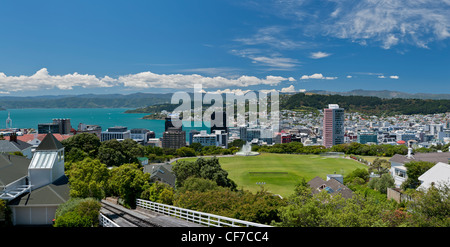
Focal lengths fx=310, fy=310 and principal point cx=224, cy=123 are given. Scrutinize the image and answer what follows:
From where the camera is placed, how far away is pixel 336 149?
204 ft

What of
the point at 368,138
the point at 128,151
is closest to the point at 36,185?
the point at 128,151

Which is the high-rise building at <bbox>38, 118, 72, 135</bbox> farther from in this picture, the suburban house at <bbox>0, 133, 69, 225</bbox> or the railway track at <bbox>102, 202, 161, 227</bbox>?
the railway track at <bbox>102, 202, 161, 227</bbox>

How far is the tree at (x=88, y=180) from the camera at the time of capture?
1190 centimetres

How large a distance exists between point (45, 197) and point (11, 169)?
304 centimetres

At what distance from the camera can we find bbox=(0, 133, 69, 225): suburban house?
36.0 ft

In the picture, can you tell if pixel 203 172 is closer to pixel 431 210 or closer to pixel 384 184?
pixel 384 184

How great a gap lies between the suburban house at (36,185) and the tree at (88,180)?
1.49ft

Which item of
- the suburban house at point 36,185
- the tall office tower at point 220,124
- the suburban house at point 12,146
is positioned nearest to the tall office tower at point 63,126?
the tall office tower at point 220,124

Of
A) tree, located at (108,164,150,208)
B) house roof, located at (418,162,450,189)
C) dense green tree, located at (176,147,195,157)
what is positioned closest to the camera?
tree, located at (108,164,150,208)

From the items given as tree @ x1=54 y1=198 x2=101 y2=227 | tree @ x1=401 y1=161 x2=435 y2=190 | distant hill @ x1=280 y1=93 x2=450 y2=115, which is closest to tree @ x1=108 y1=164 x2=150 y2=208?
tree @ x1=54 y1=198 x2=101 y2=227

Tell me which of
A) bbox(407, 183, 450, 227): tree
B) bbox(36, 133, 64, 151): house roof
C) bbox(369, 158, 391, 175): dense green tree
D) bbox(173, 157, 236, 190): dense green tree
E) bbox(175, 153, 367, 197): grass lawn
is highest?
bbox(36, 133, 64, 151): house roof

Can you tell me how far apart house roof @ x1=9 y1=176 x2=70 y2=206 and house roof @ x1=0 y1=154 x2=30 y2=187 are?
2.95 ft
